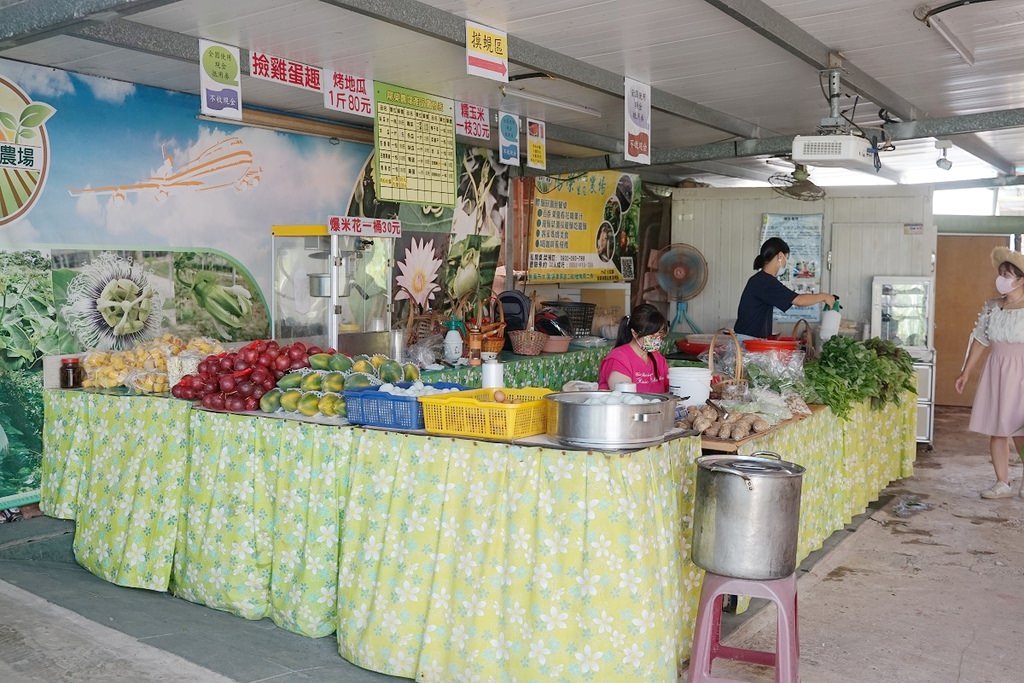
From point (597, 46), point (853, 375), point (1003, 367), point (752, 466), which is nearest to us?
point (752, 466)

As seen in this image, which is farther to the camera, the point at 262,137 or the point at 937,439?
the point at 937,439

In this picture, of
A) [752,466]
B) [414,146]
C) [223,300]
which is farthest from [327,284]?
[752,466]

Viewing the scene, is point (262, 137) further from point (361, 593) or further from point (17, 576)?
point (361, 593)

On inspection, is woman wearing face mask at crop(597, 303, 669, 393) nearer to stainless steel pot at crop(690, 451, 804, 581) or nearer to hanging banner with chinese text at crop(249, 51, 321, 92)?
stainless steel pot at crop(690, 451, 804, 581)

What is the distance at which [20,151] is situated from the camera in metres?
5.86

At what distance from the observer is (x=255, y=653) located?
171 inches

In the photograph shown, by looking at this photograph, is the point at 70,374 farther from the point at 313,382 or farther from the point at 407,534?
the point at 407,534

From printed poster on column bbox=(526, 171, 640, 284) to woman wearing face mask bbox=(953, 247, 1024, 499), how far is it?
13.4ft

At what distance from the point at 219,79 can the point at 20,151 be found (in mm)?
1477

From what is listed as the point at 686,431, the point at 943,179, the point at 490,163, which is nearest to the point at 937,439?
the point at 943,179

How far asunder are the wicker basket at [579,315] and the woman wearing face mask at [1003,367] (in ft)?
12.2

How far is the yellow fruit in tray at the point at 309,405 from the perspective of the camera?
4691 millimetres

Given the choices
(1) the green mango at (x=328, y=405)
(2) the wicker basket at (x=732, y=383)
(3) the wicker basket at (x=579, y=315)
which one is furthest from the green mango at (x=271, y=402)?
(3) the wicker basket at (x=579, y=315)

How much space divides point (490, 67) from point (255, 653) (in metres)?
3.23
